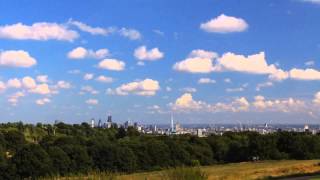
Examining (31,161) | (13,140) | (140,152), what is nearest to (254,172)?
(31,161)

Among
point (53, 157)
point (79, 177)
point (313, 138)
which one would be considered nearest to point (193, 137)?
point (313, 138)

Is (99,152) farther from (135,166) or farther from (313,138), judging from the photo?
(313,138)

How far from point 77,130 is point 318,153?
3060 inches

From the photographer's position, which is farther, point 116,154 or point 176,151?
point 176,151

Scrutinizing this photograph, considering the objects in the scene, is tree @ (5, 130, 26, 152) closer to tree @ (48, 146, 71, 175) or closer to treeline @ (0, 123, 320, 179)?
treeline @ (0, 123, 320, 179)

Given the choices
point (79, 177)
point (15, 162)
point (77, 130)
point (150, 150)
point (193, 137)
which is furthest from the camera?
point (77, 130)

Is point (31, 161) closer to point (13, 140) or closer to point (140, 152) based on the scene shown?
point (140, 152)

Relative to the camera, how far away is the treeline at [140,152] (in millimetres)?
100562

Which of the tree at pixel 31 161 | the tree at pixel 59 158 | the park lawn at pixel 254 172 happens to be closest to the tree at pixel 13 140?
the tree at pixel 59 158

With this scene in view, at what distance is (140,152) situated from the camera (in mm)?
116062

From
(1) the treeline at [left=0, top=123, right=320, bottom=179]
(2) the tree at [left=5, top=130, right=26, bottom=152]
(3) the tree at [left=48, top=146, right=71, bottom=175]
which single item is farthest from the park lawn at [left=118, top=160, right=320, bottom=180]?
(2) the tree at [left=5, top=130, right=26, bottom=152]

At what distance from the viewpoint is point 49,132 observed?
172 meters

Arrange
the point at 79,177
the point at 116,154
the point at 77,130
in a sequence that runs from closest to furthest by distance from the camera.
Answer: the point at 79,177 < the point at 116,154 < the point at 77,130

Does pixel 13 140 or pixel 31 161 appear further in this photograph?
pixel 13 140
